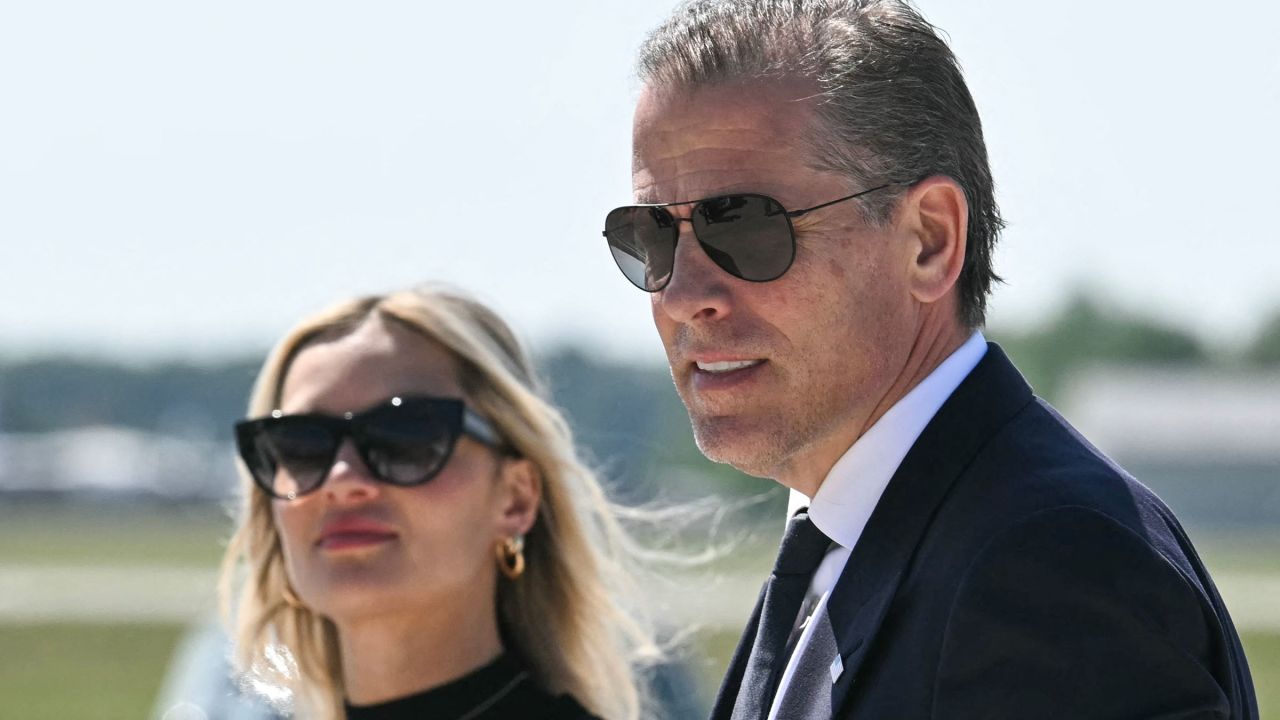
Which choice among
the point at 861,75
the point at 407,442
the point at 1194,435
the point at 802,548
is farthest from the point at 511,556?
the point at 1194,435

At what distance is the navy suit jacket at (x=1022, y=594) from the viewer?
1785mm

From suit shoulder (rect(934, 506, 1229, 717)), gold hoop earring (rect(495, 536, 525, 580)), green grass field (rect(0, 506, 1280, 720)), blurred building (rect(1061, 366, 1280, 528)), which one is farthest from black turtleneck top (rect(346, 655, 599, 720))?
blurred building (rect(1061, 366, 1280, 528))

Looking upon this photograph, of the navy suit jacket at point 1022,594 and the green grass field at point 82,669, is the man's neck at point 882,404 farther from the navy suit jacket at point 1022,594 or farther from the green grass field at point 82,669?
the green grass field at point 82,669

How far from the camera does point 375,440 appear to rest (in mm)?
3580

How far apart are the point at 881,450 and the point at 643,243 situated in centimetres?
49

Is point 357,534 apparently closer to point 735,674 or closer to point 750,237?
point 735,674

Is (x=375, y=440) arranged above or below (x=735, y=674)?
above

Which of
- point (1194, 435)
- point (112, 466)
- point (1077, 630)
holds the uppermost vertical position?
point (1077, 630)

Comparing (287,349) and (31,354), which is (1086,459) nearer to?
(287,349)

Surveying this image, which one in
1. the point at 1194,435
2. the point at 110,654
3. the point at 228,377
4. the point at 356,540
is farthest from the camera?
the point at 228,377

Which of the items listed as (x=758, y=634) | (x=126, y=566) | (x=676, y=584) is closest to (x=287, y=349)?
(x=676, y=584)

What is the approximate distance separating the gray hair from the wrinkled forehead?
0.06ft

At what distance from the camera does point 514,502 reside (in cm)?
381

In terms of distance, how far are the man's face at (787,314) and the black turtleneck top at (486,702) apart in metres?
1.44
